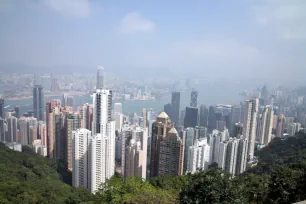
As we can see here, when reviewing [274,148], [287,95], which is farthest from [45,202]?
[287,95]

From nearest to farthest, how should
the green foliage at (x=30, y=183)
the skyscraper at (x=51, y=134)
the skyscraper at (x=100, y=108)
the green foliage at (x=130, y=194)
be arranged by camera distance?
the green foliage at (x=130, y=194) → the green foliage at (x=30, y=183) → the skyscraper at (x=100, y=108) → the skyscraper at (x=51, y=134)

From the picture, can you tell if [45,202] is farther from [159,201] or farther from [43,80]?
[43,80]

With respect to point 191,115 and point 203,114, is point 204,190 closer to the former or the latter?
point 191,115

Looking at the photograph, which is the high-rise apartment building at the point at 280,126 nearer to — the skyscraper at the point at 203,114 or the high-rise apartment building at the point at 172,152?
the skyscraper at the point at 203,114

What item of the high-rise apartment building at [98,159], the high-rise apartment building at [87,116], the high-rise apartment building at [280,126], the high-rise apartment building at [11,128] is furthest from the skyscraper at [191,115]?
the high-rise apartment building at [11,128]

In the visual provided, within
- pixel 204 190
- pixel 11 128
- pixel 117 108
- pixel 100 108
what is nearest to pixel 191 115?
pixel 117 108
